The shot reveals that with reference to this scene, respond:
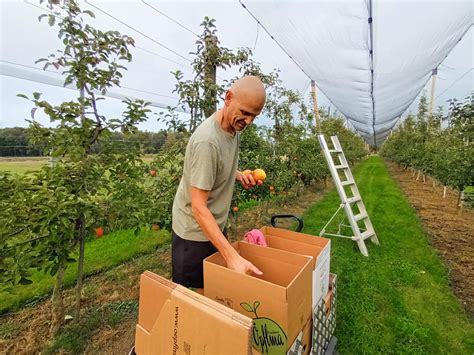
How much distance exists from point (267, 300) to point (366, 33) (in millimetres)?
4878

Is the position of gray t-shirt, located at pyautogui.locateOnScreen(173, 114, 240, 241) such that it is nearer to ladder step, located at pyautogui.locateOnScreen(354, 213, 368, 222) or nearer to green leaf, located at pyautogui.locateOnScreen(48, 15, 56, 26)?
green leaf, located at pyautogui.locateOnScreen(48, 15, 56, 26)

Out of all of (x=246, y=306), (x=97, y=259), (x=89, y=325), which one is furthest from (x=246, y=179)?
(x=97, y=259)

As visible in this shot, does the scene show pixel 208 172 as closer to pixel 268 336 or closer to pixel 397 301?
pixel 268 336

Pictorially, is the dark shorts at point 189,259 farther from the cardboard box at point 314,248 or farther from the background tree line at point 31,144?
the background tree line at point 31,144

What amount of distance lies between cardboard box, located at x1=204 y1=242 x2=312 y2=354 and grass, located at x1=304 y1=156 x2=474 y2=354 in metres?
1.24

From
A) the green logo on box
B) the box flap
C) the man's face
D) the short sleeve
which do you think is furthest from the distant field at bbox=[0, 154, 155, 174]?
the green logo on box

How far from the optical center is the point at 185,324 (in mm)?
886

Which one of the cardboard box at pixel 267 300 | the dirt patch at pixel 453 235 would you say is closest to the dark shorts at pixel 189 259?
the cardboard box at pixel 267 300

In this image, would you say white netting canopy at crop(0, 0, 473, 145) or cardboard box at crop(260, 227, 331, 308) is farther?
white netting canopy at crop(0, 0, 473, 145)

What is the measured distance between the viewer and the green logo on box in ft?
A: 3.35

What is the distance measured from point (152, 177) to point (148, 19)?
3.12 metres

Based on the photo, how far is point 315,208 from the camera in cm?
643

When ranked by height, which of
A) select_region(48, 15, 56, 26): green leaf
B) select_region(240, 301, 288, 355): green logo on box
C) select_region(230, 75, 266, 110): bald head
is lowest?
select_region(240, 301, 288, 355): green logo on box

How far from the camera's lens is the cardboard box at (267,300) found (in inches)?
39.6
